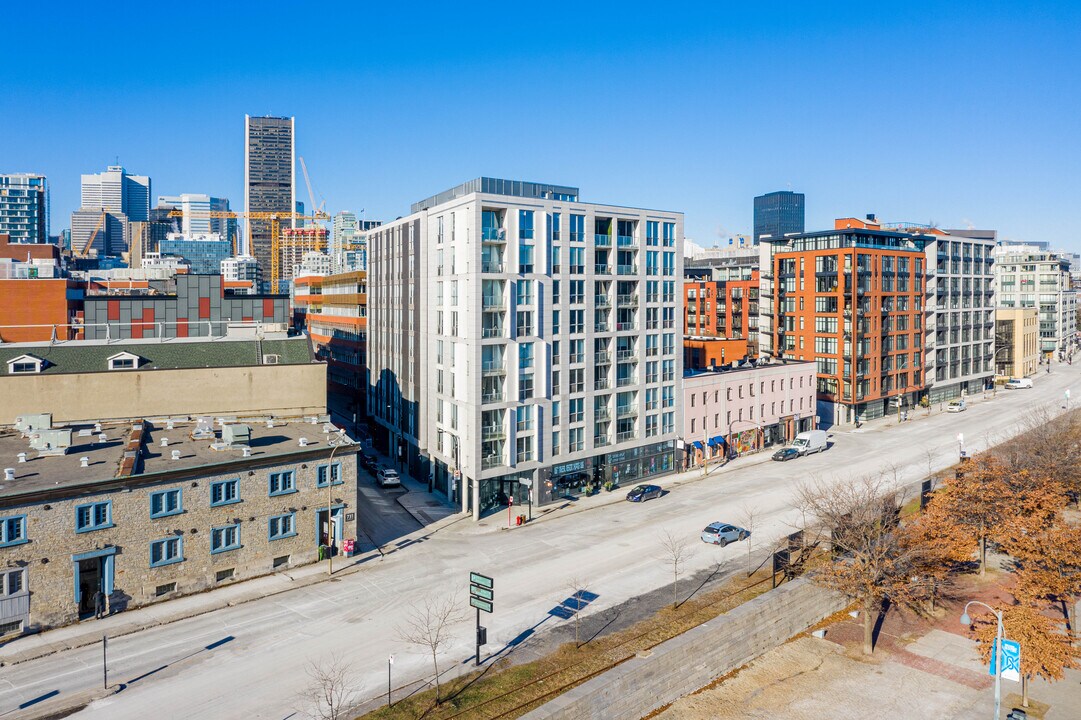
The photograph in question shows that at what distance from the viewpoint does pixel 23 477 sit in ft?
145

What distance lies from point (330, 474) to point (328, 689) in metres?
19.9

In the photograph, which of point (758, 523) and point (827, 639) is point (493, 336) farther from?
point (827, 639)

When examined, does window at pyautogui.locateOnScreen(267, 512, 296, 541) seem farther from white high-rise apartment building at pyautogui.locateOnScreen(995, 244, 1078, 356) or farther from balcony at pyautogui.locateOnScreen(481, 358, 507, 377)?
white high-rise apartment building at pyautogui.locateOnScreen(995, 244, 1078, 356)

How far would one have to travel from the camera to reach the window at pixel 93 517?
43.0m

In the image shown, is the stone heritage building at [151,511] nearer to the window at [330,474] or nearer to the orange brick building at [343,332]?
the window at [330,474]

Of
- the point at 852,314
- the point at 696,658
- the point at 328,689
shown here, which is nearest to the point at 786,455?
the point at 852,314

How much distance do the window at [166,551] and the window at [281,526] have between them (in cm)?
573

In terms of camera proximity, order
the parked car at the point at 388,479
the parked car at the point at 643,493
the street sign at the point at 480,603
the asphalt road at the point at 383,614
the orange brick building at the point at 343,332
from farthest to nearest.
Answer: the orange brick building at the point at 343,332 → the parked car at the point at 388,479 → the parked car at the point at 643,493 → the street sign at the point at 480,603 → the asphalt road at the point at 383,614

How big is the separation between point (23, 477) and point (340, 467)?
18864 millimetres

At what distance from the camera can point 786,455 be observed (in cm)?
8850

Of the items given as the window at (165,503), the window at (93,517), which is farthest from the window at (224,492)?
the window at (93,517)

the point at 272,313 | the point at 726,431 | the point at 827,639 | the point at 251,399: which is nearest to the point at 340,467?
the point at 251,399

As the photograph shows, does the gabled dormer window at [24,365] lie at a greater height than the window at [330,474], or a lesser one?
greater

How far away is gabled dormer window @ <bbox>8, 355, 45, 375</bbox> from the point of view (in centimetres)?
6081
